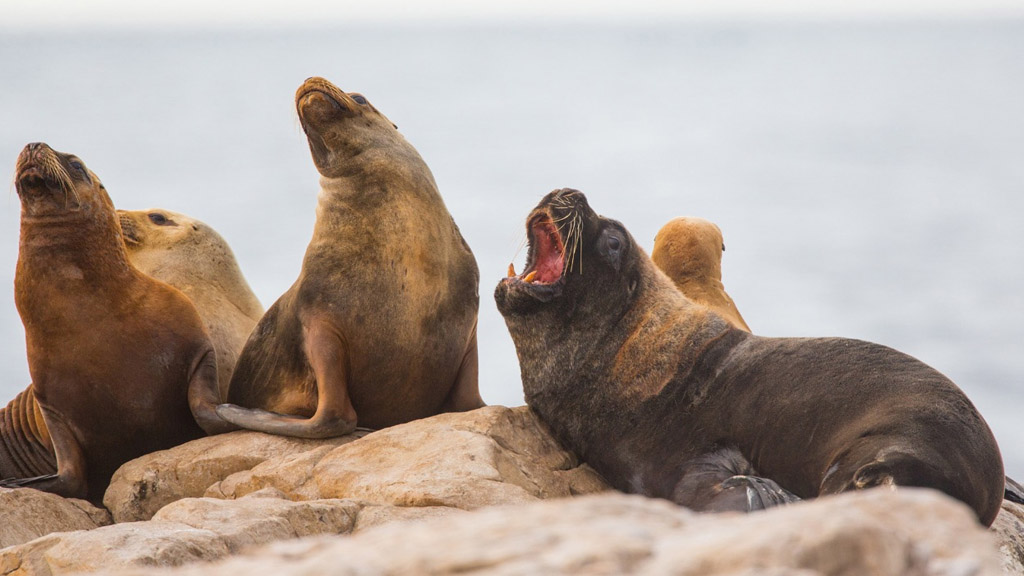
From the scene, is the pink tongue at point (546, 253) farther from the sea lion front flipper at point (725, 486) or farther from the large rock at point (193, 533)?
the large rock at point (193, 533)

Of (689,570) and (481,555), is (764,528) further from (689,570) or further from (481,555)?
(481,555)

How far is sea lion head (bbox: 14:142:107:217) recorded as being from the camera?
22.0 ft

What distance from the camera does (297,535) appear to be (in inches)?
174

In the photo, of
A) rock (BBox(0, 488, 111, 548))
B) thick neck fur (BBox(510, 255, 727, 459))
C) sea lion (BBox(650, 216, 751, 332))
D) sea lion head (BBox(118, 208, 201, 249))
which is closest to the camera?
rock (BBox(0, 488, 111, 548))

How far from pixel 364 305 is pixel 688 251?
240cm

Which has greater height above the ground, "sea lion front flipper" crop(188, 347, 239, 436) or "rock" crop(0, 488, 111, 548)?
"sea lion front flipper" crop(188, 347, 239, 436)

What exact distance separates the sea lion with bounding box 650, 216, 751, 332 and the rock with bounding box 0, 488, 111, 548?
3.85 metres

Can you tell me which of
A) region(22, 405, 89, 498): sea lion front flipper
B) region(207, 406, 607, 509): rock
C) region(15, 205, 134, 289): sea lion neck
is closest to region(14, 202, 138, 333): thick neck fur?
→ region(15, 205, 134, 289): sea lion neck

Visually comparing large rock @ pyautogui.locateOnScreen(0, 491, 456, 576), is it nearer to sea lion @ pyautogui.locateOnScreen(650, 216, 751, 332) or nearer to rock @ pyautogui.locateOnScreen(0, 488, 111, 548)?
rock @ pyautogui.locateOnScreen(0, 488, 111, 548)

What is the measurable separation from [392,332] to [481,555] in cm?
506

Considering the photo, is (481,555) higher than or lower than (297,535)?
higher

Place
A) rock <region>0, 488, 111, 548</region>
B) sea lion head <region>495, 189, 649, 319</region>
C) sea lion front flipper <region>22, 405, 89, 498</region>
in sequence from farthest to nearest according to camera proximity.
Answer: sea lion front flipper <region>22, 405, 89, 498</region> < sea lion head <region>495, 189, 649, 319</region> < rock <region>0, 488, 111, 548</region>

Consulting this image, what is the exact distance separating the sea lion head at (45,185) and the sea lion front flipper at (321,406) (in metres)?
1.44

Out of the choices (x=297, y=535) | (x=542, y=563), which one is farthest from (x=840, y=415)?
(x=542, y=563)
